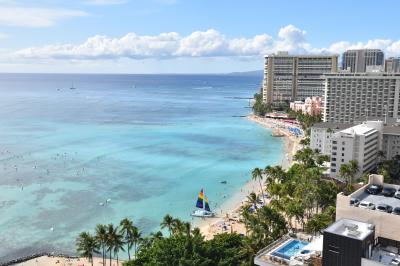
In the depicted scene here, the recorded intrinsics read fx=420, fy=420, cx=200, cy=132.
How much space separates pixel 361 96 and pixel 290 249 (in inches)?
4158

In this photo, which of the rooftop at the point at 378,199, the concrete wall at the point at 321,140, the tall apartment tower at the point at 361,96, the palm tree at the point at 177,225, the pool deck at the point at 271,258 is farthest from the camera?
the tall apartment tower at the point at 361,96

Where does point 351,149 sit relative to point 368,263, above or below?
below

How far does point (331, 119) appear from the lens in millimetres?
134875

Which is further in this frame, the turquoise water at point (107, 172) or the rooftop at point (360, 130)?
the rooftop at point (360, 130)

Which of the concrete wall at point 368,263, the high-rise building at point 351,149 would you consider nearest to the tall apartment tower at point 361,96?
the high-rise building at point 351,149

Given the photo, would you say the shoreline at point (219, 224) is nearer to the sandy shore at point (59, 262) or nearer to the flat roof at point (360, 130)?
the sandy shore at point (59, 262)

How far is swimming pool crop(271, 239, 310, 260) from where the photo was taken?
32.5 m

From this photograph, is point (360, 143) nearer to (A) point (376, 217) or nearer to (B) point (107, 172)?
(A) point (376, 217)

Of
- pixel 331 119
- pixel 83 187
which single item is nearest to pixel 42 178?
pixel 83 187

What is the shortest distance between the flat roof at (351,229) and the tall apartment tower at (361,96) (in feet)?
336

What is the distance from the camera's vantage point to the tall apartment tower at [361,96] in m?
125

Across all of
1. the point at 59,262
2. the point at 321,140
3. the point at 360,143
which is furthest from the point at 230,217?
the point at 321,140

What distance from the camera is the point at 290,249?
111 feet

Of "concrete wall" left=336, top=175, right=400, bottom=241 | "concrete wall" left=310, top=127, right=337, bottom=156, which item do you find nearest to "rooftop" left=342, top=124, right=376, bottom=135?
"concrete wall" left=310, top=127, right=337, bottom=156
